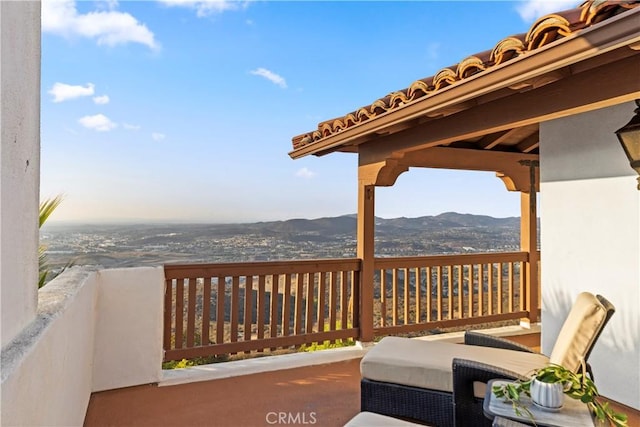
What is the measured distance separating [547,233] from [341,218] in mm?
3538

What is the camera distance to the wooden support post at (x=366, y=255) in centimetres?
431

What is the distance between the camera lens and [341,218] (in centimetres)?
668

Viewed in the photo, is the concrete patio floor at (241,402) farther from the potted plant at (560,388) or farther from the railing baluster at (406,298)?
the potted plant at (560,388)

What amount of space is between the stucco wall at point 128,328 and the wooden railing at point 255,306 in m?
0.18

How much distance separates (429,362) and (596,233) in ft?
6.23

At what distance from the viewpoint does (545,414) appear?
1.64m

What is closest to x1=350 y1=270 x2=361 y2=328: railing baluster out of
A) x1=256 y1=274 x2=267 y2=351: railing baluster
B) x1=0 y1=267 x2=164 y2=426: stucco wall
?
x1=256 y1=274 x2=267 y2=351: railing baluster

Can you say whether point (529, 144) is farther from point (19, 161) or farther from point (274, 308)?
point (19, 161)

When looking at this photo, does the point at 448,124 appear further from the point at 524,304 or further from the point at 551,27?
the point at 524,304

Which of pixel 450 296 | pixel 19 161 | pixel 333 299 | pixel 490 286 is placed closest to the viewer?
pixel 19 161

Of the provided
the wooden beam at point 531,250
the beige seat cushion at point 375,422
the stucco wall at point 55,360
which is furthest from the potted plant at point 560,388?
the wooden beam at point 531,250

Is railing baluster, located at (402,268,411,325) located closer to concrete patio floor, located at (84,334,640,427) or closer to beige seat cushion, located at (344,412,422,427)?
concrete patio floor, located at (84,334,640,427)

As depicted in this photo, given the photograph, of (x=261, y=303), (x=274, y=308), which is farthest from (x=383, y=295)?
(x=261, y=303)

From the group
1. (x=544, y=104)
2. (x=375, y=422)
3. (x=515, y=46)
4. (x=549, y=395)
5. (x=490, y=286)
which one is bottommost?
(x=375, y=422)
